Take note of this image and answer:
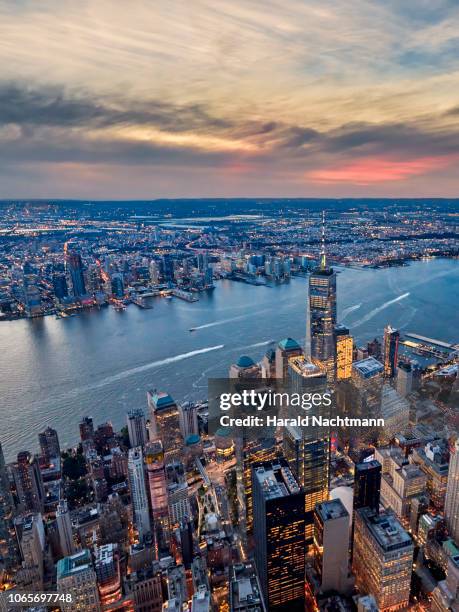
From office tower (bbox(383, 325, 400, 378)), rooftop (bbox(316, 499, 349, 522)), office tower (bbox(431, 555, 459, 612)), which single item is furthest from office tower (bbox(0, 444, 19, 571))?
office tower (bbox(383, 325, 400, 378))

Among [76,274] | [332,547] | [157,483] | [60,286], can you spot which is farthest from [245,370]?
[60,286]

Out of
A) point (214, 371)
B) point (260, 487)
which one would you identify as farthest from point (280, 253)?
point (260, 487)

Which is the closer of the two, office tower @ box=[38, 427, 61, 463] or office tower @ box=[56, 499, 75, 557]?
office tower @ box=[56, 499, 75, 557]

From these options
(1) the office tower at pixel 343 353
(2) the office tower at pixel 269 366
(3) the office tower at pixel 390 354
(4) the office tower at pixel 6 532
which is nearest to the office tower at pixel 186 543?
(4) the office tower at pixel 6 532

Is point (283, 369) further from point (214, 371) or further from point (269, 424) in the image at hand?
point (269, 424)

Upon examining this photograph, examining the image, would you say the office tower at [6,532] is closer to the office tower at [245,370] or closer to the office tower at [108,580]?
the office tower at [108,580]

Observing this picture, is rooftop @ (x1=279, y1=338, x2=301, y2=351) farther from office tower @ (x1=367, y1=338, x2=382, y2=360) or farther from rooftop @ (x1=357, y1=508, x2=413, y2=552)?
rooftop @ (x1=357, y1=508, x2=413, y2=552)
